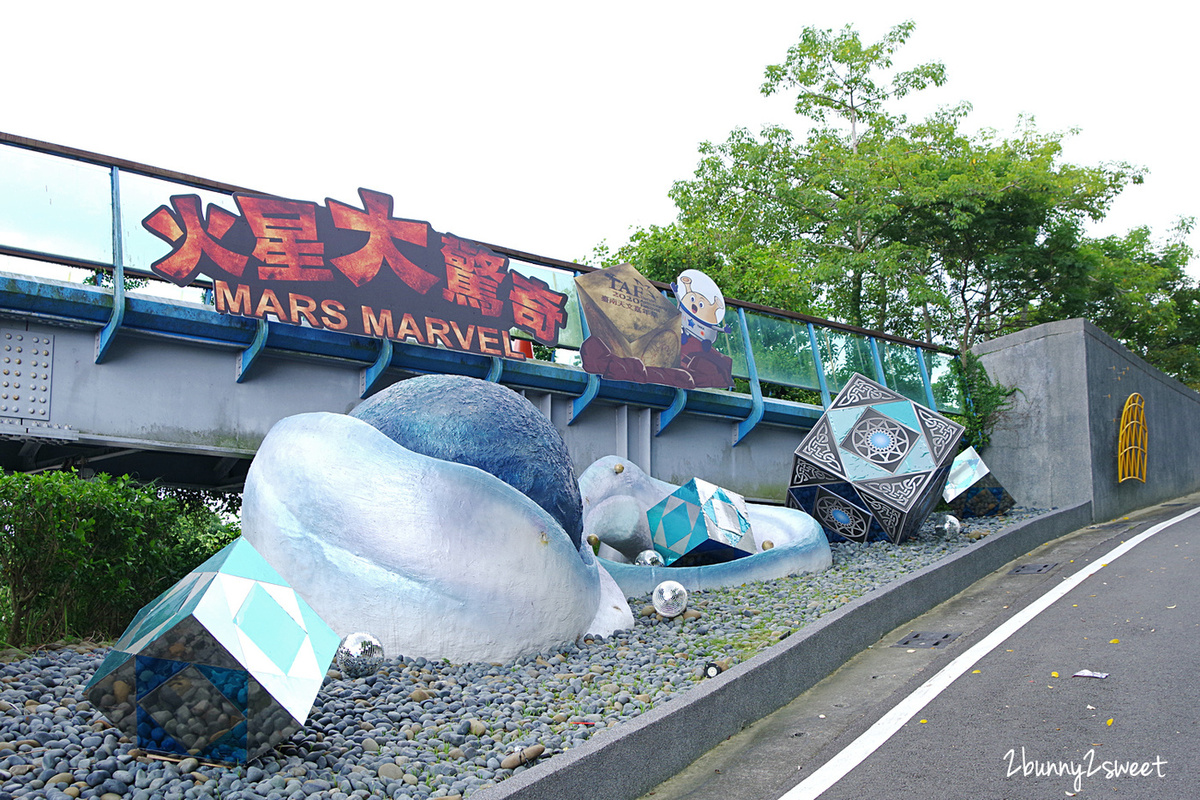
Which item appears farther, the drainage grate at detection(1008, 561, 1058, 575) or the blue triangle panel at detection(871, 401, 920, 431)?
the blue triangle panel at detection(871, 401, 920, 431)

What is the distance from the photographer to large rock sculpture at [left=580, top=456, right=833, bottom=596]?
9125mm

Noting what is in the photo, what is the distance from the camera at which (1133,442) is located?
57.8 ft

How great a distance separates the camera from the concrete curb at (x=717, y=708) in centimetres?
401

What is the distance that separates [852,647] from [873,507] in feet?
13.8

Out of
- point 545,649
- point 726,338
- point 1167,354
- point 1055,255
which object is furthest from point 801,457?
point 1167,354

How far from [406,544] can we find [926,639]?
176 inches

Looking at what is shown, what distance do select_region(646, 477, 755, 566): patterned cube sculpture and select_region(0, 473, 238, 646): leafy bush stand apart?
484cm

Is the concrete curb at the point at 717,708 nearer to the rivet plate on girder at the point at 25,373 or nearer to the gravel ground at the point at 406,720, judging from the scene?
the gravel ground at the point at 406,720

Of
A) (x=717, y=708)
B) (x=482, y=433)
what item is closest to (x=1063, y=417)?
(x=482, y=433)

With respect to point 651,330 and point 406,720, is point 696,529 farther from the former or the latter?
point 406,720

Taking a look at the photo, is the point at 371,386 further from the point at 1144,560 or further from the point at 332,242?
the point at 1144,560

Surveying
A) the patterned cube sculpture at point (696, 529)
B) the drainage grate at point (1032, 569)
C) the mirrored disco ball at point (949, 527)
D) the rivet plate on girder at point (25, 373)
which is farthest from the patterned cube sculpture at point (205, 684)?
the mirrored disco ball at point (949, 527)

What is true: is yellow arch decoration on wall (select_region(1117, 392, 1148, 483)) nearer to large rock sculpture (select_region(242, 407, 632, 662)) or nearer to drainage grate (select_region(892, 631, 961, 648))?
drainage grate (select_region(892, 631, 961, 648))

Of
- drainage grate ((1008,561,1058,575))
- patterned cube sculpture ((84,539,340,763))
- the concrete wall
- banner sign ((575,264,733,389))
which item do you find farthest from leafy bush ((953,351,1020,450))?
patterned cube sculpture ((84,539,340,763))
